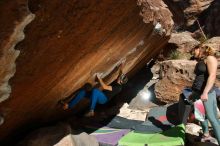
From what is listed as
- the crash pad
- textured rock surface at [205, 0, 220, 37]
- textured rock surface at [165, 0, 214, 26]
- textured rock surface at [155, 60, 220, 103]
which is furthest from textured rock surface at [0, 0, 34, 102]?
textured rock surface at [165, 0, 214, 26]

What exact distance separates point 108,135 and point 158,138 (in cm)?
126

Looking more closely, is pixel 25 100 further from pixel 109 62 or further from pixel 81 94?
pixel 109 62

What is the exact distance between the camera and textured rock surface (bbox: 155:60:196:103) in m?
10.4

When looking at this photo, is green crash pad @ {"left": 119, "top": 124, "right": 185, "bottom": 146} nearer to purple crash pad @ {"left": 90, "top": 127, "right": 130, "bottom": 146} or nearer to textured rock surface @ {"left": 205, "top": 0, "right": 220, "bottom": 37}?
purple crash pad @ {"left": 90, "top": 127, "right": 130, "bottom": 146}

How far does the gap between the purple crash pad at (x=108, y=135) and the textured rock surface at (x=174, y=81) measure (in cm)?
256

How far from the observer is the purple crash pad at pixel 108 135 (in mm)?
7660

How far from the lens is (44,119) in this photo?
302 inches

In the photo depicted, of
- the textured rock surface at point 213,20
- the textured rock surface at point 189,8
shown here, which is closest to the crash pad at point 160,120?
the textured rock surface at point 213,20

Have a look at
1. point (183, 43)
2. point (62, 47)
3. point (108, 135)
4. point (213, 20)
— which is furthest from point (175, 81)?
point (213, 20)

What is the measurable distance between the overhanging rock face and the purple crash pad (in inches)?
42.4

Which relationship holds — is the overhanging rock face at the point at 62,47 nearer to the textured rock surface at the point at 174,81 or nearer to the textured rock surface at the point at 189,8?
the textured rock surface at the point at 174,81

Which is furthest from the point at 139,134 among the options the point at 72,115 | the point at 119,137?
the point at 72,115

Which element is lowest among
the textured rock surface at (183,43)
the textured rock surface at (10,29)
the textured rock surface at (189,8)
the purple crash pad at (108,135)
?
the purple crash pad at (108,135)

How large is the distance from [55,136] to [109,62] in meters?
1.98
